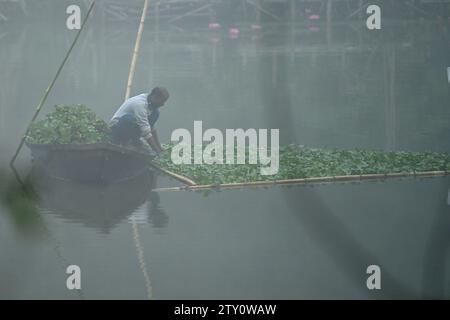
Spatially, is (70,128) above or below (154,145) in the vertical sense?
above

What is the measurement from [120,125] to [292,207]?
2.52m

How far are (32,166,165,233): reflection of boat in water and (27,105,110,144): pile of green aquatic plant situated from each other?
0.52 m

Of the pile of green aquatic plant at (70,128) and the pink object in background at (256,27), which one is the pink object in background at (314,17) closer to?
the pink object in background at (256,27)

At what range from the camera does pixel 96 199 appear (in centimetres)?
1186

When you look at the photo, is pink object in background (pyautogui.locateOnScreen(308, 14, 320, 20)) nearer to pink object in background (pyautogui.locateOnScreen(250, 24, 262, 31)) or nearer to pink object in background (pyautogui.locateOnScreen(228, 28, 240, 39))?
pink object in background (pyautogui.locateOnScreen(250, 24, 262, 31))

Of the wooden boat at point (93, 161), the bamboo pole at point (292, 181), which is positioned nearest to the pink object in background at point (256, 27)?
the bamboo pole at point (292, 181)

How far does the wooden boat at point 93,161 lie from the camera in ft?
38.5

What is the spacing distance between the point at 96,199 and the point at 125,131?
1143 millimetres

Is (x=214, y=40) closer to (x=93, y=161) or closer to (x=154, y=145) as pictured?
(x=154, y=145)

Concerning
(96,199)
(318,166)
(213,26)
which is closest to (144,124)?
(96,199)

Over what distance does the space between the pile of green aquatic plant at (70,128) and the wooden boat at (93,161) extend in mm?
202

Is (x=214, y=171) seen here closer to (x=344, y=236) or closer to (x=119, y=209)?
(x=119, y=209)

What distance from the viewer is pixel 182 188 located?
1223 cm

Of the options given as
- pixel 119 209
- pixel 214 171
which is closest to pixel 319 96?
pixel 214 171
